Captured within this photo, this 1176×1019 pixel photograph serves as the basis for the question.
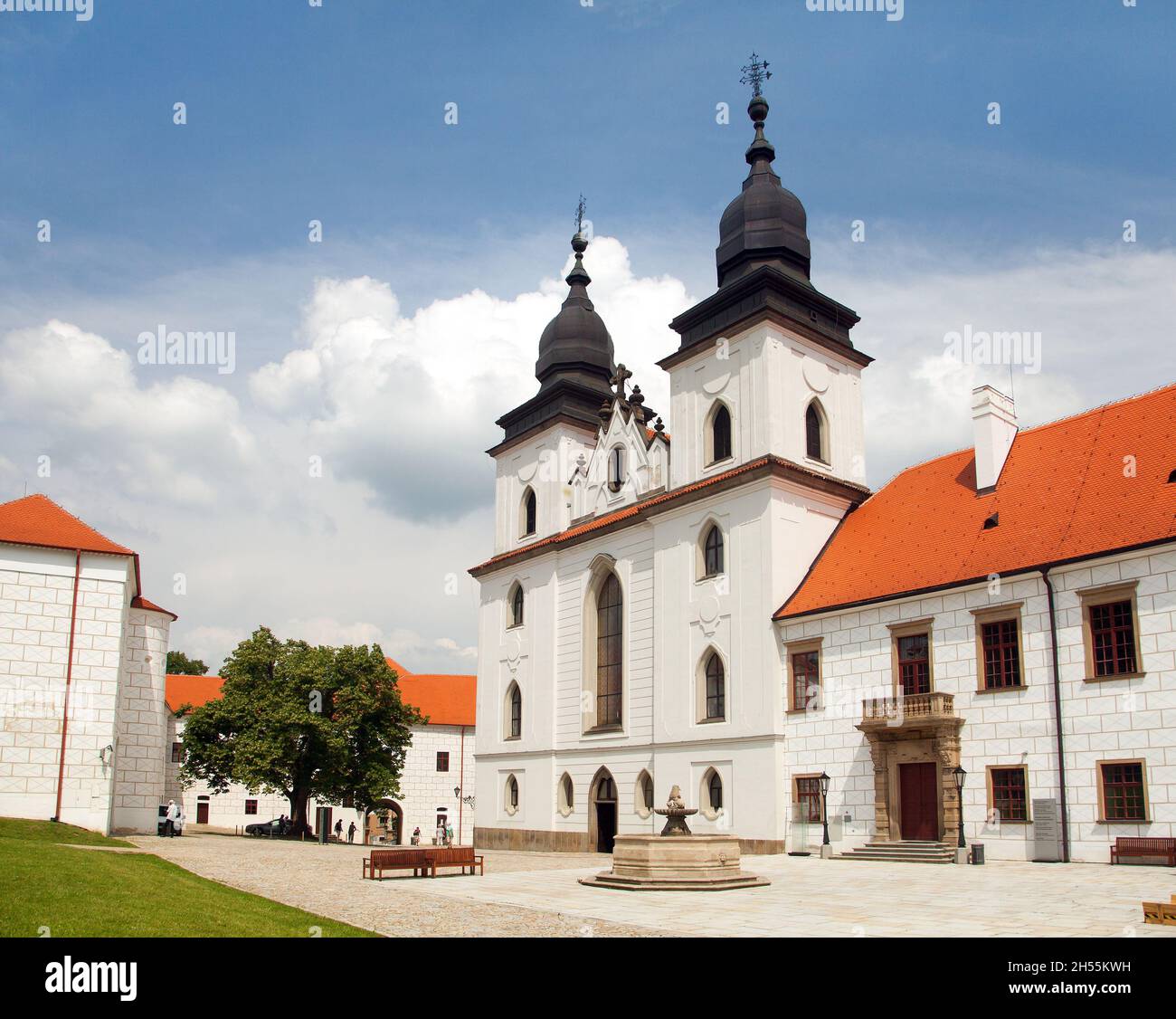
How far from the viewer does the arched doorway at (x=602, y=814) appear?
36.0 m

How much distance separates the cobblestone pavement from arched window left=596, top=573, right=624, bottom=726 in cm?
763

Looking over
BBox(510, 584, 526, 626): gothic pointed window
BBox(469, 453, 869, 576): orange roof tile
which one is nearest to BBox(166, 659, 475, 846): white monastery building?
BBox(510, 584, 526, 626): gothic pointed window

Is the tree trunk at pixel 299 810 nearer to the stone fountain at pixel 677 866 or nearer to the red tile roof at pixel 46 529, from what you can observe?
the red tile roof at pixel 46 529

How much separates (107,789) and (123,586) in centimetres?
674

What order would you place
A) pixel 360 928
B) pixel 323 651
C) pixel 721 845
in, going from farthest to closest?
pixel 323 651 → pixel 721 845 → pixel 360 928

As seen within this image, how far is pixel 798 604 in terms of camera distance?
30.3 m

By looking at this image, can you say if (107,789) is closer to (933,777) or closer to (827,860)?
(827,860)

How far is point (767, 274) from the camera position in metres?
33.2

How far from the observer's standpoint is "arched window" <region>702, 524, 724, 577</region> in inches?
1300

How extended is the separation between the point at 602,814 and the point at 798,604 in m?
11.2

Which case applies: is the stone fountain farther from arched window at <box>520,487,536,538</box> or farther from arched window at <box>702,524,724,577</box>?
arched window at <box>520,487,536,538</box>

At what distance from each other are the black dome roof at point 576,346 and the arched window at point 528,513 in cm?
473

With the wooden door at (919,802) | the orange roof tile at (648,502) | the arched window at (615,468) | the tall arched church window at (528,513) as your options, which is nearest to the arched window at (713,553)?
the orange roof tile at (648,502)
